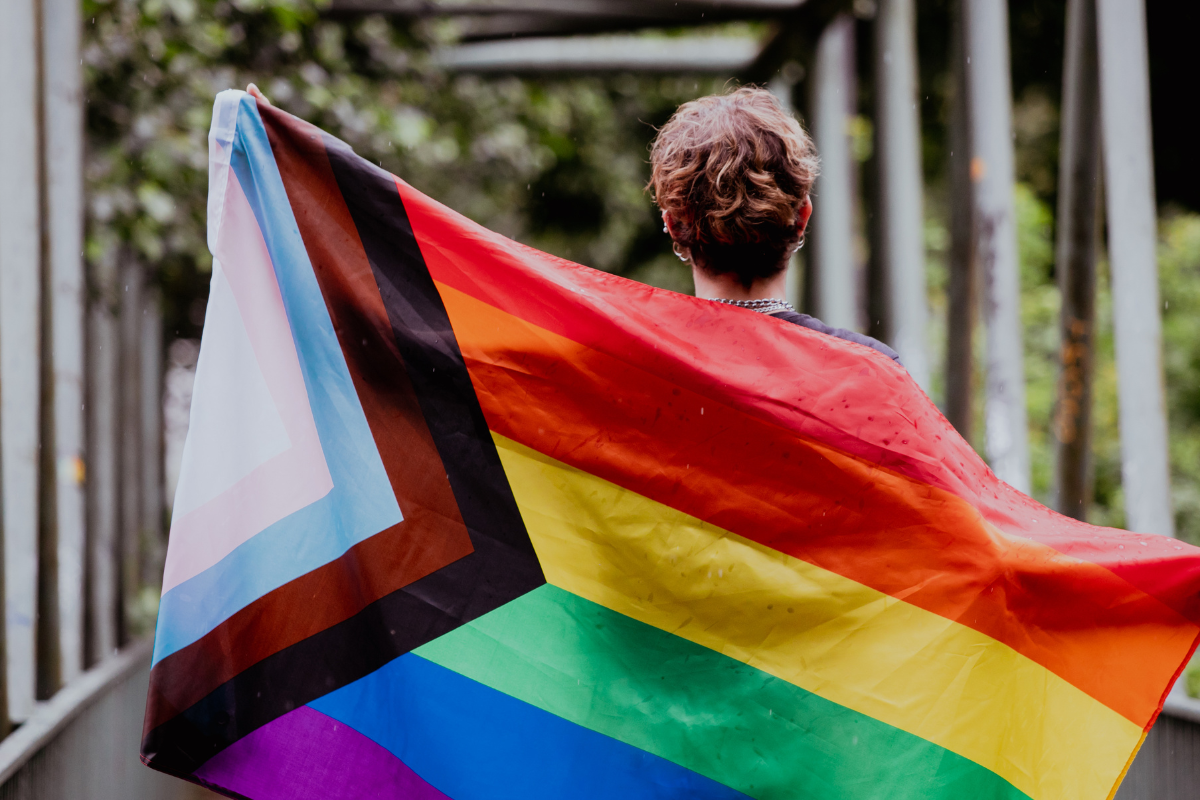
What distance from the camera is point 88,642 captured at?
4.90 meters

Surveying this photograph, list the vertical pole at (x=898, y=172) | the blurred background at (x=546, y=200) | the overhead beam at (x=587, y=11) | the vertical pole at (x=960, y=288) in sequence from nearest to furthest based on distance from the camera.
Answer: the blurred background at (x=546, y=200) < the vertical pole at (x=960, y=288) < the vertical pole at (x=898, y=172) < the overhead beam at (x=587, y=11)

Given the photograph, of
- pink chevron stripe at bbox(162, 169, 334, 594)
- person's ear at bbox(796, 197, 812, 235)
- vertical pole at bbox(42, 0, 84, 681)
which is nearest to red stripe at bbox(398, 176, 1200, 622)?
person's ear at bbox(796, 197, 812, 235)

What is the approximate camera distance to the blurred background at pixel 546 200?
3.46 metres

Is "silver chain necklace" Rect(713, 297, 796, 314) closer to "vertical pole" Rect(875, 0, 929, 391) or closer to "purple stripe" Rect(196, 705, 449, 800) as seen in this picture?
"purple stripe" Rect(196, 705, 449, 800)

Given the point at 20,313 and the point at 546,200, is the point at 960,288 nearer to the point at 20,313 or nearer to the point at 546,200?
the point at 20,313

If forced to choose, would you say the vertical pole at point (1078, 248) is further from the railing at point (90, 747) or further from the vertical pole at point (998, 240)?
the railing at point (90, 747)

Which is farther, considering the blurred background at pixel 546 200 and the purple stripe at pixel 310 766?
the blurred background at pixel 546 200

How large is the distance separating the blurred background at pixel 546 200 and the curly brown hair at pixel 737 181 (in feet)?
0.49

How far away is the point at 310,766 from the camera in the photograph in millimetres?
1822

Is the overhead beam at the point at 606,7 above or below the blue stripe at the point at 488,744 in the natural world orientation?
above

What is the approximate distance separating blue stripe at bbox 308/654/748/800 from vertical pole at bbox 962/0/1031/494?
3599 millimetres

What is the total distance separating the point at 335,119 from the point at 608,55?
3.58 metres

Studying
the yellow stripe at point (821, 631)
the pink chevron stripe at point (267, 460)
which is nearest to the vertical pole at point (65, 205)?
the pink chevron stripe at point (267, 460)

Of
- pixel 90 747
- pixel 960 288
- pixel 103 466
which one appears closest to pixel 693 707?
pixel 90 747
